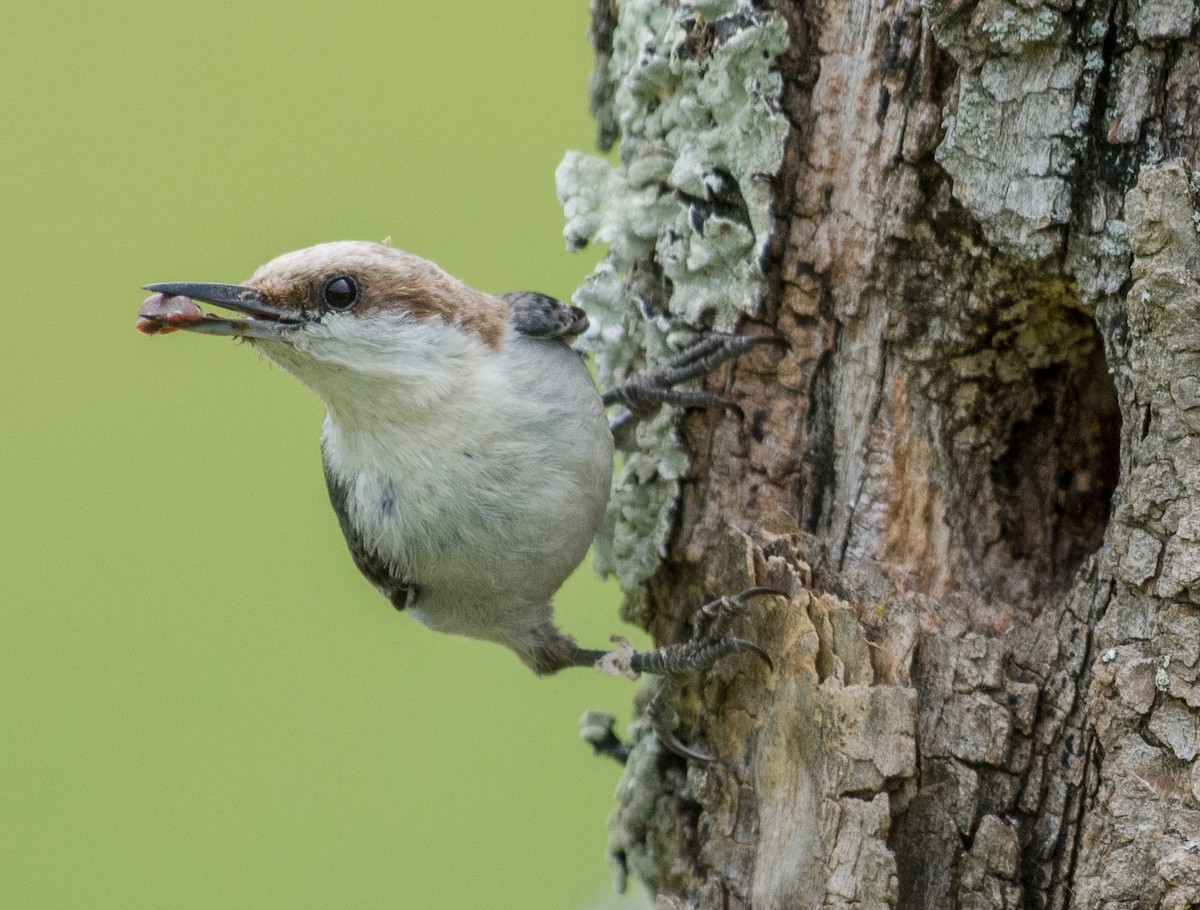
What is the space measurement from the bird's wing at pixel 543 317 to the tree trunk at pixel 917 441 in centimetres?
10

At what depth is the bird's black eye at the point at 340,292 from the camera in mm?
2982

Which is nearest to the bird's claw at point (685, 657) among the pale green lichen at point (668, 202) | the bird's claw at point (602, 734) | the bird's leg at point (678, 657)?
the bird's leg at point (678, 657)

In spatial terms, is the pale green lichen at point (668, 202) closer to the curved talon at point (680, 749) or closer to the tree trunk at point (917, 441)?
the tree trunk at point (917, 441)

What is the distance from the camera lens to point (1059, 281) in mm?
2709

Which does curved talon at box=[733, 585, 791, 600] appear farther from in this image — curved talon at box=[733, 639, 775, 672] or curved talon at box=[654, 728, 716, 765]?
curved talon at box=[654, 728, 716, 765]

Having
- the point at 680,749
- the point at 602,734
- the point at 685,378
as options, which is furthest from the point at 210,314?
the point at 602,734

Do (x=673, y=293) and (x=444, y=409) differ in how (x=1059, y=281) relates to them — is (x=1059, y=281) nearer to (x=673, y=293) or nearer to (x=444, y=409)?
(x=673, y=293)

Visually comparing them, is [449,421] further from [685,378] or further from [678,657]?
[678,657]

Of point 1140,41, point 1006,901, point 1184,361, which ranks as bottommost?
point 1006,901

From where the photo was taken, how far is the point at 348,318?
2.99 meters

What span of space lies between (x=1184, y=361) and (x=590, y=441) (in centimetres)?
146

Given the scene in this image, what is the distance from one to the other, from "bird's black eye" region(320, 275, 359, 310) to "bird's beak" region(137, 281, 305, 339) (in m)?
0.09

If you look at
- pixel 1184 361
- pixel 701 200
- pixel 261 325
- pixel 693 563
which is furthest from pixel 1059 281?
pixel 261 325

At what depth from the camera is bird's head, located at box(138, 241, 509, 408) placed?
2.87m
